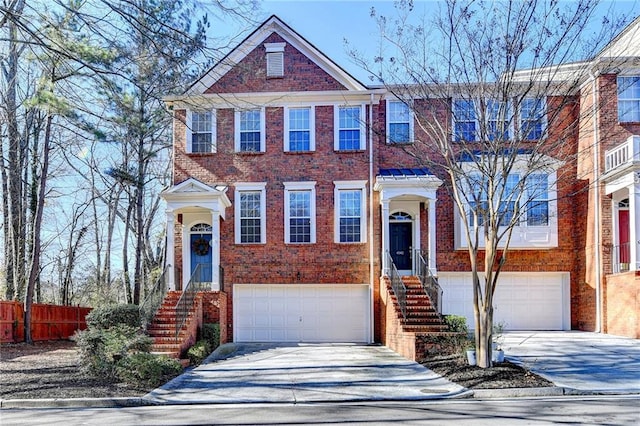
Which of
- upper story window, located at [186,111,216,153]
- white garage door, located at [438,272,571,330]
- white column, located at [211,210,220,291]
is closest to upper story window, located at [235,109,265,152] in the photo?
upper story window, located at [186,111,216,153]

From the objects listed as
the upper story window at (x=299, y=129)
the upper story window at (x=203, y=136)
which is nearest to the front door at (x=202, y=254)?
the upper story window at (x=203, y=136)

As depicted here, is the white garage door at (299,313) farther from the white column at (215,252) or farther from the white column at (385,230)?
the white column at (215,252)

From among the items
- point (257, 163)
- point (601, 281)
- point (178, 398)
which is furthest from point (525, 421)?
point (257, 163)

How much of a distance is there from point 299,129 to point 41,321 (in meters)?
11.7

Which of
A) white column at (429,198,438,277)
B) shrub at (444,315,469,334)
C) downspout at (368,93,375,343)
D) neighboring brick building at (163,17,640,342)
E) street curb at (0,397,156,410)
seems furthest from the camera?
neighboring brick building at (163,17,640,342)

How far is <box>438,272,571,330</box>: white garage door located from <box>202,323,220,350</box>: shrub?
26.2 feet

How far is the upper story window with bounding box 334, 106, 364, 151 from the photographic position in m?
20.6

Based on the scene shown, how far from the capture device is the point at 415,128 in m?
20.4

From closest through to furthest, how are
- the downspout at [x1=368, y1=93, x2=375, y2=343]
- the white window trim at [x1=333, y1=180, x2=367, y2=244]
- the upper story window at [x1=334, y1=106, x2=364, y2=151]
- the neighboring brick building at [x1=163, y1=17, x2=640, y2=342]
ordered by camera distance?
1. the downspout at [x1=368, y1=93, x2=375, y2=343]
2. the neighboring brick building at [x1=163, y1=17, x2=640, y2=342]
3. the white window trim at [x1=333, y1=180, x2=367, y2=244]
4. the upper story window at [x1=334, y1=106, x2=364, y2=151]

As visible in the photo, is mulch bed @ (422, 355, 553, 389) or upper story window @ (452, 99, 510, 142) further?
upper story window @ (452, 99, 510, 142)

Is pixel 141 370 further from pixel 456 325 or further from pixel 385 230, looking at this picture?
pixel 385 230

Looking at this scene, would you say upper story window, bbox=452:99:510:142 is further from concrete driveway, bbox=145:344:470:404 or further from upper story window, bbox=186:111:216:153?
upper story window, bbox=186:111:216:153

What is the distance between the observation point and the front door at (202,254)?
68.0 feet

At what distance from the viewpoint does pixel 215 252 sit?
19.5 meters
